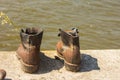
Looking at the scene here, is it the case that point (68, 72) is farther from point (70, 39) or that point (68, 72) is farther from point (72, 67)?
point (70, 39)

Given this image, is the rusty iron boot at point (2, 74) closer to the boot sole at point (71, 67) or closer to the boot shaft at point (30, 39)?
the boot shaft at point (30, 39)

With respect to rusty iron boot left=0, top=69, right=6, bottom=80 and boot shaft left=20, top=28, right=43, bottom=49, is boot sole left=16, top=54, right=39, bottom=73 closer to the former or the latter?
→ boot shaft left=20, top=28, right=43, bottom=49

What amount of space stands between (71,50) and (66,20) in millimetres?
3568

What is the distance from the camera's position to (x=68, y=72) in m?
4.54

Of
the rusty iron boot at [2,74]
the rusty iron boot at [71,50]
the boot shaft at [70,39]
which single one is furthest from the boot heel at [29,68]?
the boot shaft at [70,39]

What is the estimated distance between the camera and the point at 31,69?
14.5 ft

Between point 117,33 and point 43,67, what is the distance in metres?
3.50

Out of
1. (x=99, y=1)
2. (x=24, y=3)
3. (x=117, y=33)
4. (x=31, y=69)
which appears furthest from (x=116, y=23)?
(x=31, y=69)

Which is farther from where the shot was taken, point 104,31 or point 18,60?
point 104,31

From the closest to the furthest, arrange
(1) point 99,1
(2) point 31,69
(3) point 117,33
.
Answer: (2) point 31,69 < (3) point 117,33 < (1) point 99,1

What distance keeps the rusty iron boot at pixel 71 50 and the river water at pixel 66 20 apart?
2.06 metres

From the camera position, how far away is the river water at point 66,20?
274 inches

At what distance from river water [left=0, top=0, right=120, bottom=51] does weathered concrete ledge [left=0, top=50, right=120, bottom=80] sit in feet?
5.58

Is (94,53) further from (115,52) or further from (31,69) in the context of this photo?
(31,69)
